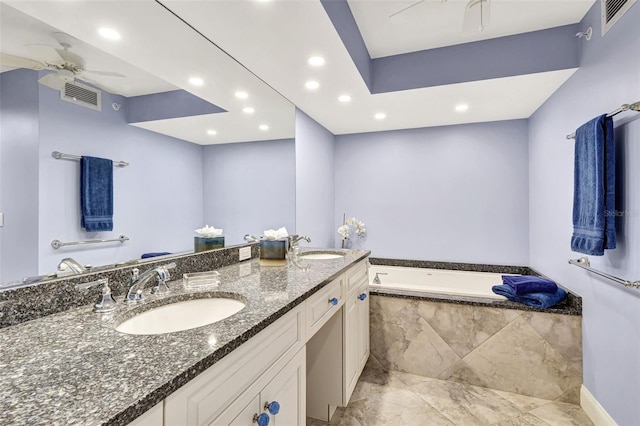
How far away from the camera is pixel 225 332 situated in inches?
31.8

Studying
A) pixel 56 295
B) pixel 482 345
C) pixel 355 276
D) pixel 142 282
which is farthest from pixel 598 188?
pixel 56 295

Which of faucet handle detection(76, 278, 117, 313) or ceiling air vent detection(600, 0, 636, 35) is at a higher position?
ceiling air vent detection(600, 0, 636, 35)

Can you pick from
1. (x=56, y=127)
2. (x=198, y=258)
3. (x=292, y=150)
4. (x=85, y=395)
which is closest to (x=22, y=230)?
(x=56, y=127)

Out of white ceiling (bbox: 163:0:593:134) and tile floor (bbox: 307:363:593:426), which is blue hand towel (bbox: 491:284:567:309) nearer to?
tile floor (bbox: 307:363:593:426)

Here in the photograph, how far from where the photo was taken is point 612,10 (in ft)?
5.24

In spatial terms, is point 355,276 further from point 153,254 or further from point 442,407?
point 153,254

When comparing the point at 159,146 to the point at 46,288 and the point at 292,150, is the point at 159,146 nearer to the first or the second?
the point at 46,288

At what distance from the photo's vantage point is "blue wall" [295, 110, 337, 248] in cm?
267

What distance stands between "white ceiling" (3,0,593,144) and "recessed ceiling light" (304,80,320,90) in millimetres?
41

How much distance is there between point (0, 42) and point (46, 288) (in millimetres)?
708

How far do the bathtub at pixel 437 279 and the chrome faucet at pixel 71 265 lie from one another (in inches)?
98.3

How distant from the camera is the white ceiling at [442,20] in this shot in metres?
1.86

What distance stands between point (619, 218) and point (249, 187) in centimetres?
209

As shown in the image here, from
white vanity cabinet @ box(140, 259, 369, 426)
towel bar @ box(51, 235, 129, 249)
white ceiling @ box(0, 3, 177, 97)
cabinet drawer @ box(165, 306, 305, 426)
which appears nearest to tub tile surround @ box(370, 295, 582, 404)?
white vanity cabinet @ box(140, 259, 369, 426)
